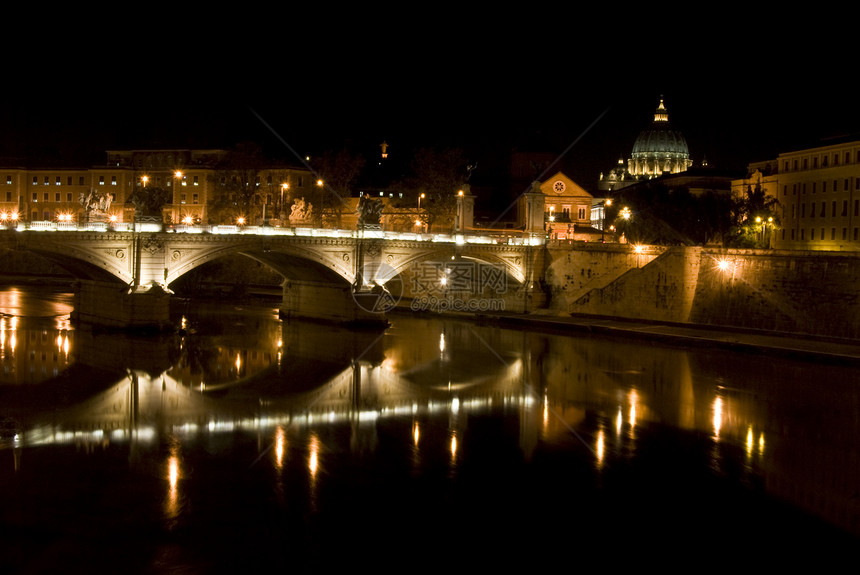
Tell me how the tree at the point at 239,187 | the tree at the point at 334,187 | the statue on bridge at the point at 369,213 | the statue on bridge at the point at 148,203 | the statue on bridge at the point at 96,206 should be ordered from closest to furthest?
the statue on bridge at the point at 148,203 < the statue on bridge at the point at 96,206 < the statue on bridge at the point at 369,213 < the tree at the point at 239,187 < the tree at the point at 334,187

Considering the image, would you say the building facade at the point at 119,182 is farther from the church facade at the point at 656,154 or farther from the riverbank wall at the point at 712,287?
the church facade at the point at 656,154

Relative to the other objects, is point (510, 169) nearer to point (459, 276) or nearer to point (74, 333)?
point (459, 276)

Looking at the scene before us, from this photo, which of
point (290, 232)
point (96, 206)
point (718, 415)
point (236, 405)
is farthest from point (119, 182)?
point (718, 415)

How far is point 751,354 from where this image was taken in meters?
33.9

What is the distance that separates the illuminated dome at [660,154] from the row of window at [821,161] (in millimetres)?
59657

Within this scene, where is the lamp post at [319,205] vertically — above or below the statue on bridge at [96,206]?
above

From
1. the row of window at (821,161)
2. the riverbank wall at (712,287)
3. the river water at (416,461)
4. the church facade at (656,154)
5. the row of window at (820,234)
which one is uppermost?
the church facade at (656,154)

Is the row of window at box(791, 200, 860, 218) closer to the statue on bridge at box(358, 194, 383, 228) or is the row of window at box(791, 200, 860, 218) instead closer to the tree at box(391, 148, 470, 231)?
the tree at box(391, 148, 470, 231)

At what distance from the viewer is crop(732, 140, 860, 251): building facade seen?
52.5 meters

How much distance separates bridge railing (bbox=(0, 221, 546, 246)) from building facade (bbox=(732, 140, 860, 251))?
58.2 ft

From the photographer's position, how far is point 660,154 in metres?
120

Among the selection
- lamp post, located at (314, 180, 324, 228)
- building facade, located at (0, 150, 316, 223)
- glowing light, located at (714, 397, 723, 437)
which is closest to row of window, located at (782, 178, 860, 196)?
lamp post, located at (314, 180, 324, 228)

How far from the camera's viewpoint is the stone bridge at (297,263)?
35750 millimetres

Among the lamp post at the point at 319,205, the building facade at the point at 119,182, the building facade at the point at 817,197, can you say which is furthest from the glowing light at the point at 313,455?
the building facade at the point at 119,182
